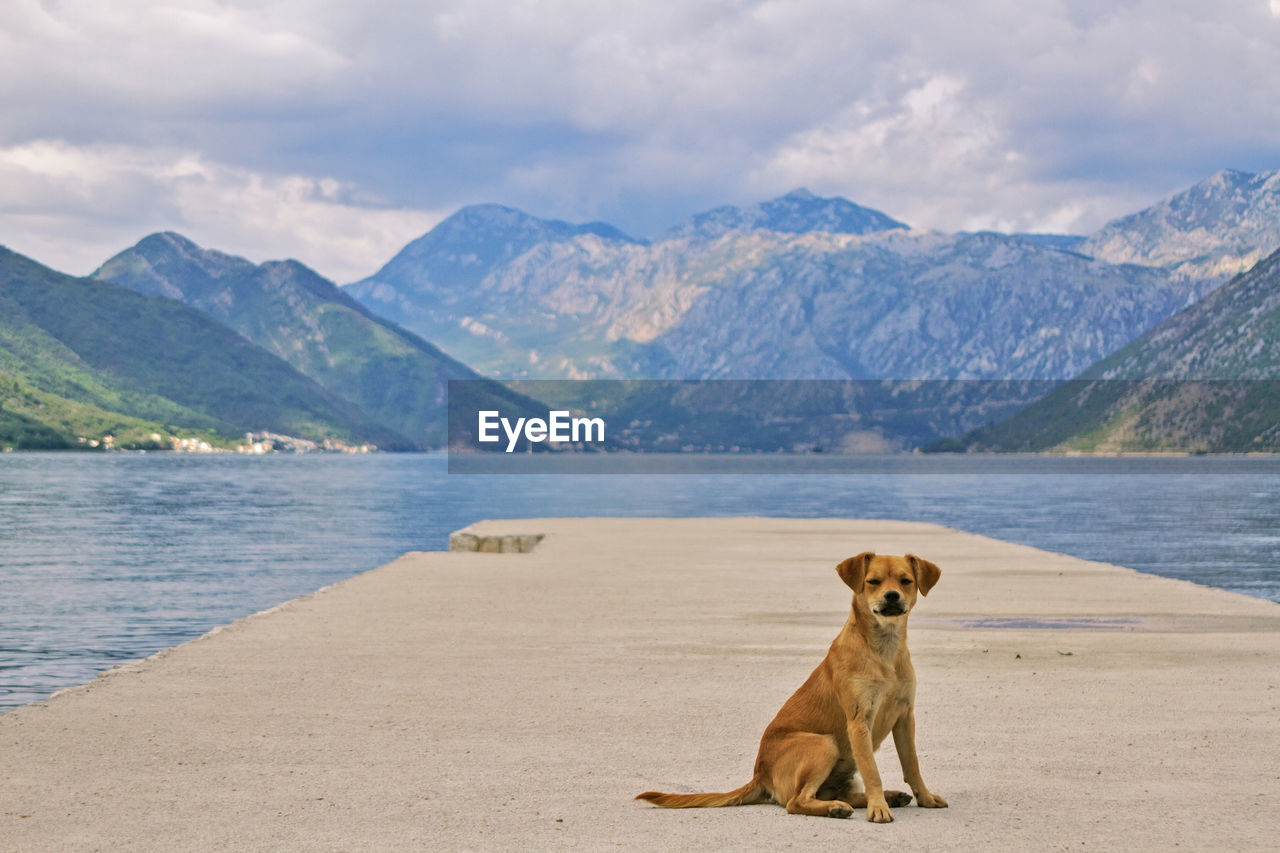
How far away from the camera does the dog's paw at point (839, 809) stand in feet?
28.0

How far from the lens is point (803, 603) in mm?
25844

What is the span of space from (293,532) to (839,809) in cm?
5552

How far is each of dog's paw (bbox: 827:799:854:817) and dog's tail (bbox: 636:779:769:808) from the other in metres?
0.71

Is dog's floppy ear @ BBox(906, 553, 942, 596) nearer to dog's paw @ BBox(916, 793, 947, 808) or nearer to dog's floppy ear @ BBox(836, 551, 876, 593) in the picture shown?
dog's floppy ear @ BBox(836, 551, 876, 593)

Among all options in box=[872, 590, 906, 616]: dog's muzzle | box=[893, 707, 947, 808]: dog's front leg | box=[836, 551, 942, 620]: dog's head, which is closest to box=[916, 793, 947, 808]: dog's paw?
box=[893, 707, 947, 808]: dog's front leg

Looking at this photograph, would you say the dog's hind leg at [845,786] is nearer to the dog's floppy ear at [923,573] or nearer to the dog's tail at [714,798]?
the dog's tail at [714,798]

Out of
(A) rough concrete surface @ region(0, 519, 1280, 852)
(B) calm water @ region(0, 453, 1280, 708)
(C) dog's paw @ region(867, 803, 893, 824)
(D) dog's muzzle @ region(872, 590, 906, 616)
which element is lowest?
(B) calm water @ region(0, 453, 1280, 708)

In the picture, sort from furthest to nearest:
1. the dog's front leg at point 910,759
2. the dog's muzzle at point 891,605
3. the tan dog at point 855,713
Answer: the dog's front leg at point 910,759 < the tan dog at point 855,713 < the dog's muzzle at point 891,605

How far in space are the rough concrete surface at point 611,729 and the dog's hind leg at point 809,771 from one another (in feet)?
0.51

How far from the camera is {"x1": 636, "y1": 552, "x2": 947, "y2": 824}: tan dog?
8.31 meters

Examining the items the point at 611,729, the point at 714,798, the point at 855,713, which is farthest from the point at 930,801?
the point at 611,729

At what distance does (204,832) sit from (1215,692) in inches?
484

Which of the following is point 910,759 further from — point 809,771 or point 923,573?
point 923,573

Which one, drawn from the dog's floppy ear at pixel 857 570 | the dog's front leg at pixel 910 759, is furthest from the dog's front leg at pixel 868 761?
the dog's floppy ear at pixel 857 570
